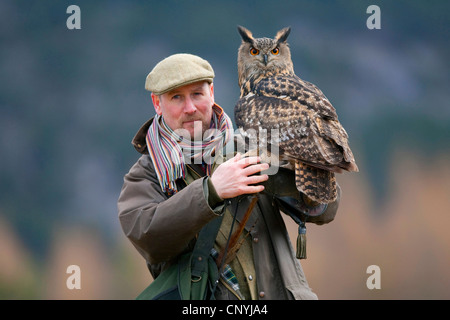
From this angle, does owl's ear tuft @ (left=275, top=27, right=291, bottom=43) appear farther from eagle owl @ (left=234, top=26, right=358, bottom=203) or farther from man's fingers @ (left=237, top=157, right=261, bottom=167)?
man's fingers @ (left=237, top=157, right=261, bottom=167)

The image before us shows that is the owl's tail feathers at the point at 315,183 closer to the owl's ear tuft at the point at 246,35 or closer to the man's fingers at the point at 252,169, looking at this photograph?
the man's fingers at the point at 252,169

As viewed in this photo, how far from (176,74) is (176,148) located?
0.87 ft

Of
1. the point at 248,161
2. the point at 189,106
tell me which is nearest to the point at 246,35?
the point at 189,106

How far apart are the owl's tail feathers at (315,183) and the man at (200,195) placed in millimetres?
58

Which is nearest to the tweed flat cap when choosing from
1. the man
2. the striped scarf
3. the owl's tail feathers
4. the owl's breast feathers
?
the man

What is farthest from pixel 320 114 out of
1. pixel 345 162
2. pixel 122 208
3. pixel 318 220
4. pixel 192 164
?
pixel 122 208

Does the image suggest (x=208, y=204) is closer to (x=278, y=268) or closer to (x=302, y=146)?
(x=278, y=268)

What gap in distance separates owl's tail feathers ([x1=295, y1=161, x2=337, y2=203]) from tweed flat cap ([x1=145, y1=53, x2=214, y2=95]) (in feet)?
1.62

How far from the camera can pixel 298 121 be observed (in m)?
1.94

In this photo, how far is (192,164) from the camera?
1769 millimetres

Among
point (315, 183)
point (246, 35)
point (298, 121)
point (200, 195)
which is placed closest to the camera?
point (200, 195)

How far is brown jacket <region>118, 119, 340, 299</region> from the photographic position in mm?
1464

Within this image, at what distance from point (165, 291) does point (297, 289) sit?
0.46 meters

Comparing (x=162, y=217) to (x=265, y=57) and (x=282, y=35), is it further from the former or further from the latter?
(x=282, y=35)
